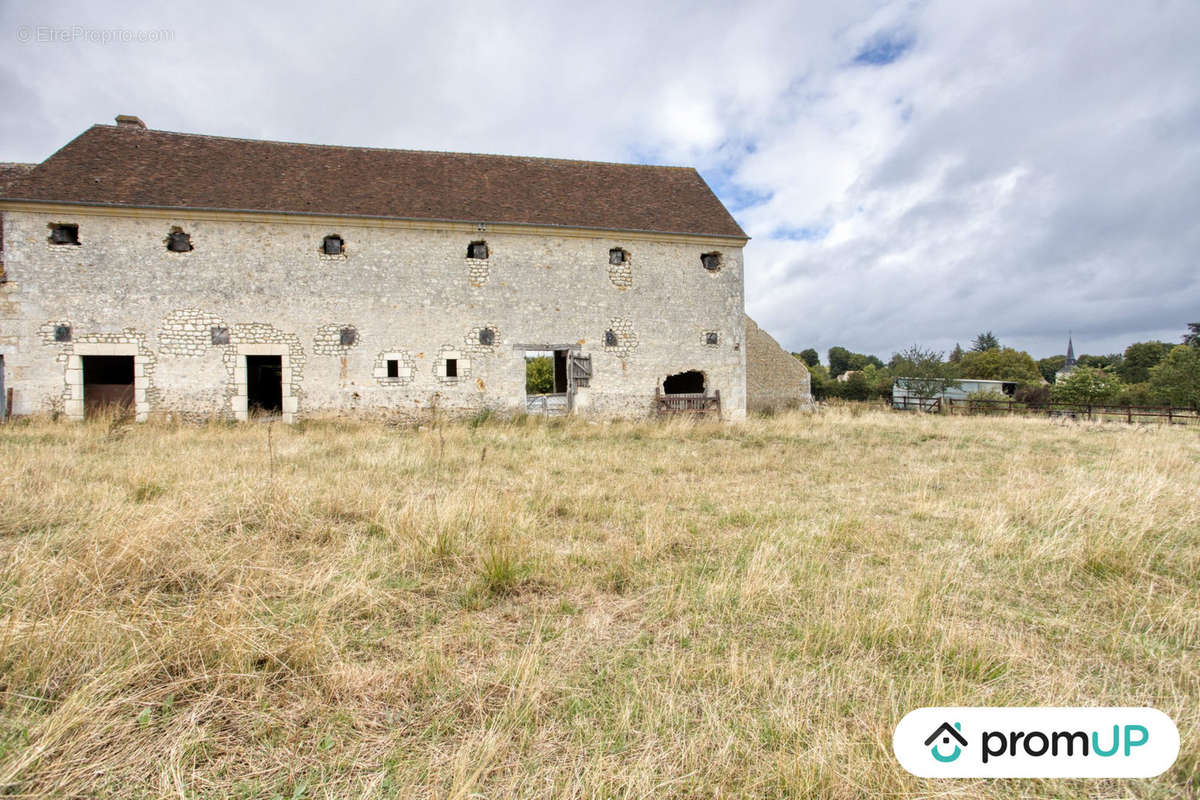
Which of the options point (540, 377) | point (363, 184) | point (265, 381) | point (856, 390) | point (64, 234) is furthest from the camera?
point (856, 390)

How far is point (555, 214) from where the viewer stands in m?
15.9

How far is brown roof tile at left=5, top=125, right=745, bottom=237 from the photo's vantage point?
13422 millimetres

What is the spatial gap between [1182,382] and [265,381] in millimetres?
44957

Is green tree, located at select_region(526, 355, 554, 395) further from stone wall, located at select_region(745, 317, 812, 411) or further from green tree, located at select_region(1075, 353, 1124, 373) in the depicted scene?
green tree, located at select_region(1075, 353, 1124, 373)

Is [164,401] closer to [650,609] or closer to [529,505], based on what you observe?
[529,505]

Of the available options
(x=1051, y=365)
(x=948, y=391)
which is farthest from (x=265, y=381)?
(x=1051, y=365)

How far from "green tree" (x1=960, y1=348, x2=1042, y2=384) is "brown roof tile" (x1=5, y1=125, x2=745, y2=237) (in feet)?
175

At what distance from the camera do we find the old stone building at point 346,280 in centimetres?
1297

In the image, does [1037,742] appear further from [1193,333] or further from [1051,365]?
[1051,365]

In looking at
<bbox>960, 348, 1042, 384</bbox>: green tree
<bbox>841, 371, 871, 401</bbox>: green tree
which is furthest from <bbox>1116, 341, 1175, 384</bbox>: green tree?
<bbox>841, 371, 871, 401</bbox>: green tree

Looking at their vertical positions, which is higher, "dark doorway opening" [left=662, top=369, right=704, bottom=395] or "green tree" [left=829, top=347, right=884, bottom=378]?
"green tree" [left=829, top=347, right=884, bottom=378]

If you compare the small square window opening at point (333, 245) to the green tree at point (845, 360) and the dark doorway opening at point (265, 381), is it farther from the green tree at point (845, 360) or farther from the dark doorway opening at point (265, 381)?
the green tree at point (845, 360)

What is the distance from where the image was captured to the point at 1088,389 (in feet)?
115

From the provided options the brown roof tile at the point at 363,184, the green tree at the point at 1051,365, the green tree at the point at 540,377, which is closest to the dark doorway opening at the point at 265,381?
the brown roof tile at the point at 363,184
